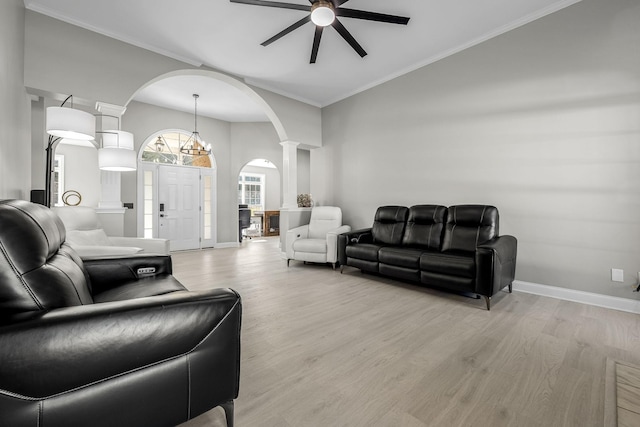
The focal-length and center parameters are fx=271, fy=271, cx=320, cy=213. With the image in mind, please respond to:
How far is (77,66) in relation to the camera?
3.15 meters

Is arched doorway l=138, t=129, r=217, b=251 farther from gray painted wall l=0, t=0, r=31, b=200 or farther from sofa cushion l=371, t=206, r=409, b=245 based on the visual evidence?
sofa cushion l=371, t=206, r=409, b=245

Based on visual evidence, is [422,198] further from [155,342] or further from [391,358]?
[155,342]

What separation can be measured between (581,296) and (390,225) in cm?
216

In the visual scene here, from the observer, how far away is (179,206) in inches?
251

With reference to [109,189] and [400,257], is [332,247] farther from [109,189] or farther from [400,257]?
[109,189]

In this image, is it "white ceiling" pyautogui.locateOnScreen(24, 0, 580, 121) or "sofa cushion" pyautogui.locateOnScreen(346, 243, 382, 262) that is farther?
"sofa cushion" pyautogui.locateOnScreen(346, 243, 382, 262)

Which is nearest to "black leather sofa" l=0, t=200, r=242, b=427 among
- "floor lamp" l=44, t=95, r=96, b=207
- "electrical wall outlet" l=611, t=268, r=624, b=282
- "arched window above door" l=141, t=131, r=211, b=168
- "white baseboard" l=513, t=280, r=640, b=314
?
"floor lamp" l=44, t=95, r=96, b=207

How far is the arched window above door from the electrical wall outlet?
7022 millimetres

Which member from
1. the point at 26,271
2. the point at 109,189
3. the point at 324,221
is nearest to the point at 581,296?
the point at 324,221

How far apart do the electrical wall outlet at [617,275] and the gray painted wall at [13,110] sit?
5.37 meters

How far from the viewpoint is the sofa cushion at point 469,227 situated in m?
3.11

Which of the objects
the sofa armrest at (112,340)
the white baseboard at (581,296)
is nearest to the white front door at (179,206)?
the sofa armrest at (112,340)

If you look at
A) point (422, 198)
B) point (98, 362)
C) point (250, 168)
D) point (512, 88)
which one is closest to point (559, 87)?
point (512, 88)

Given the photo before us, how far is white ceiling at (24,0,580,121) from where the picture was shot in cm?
296
